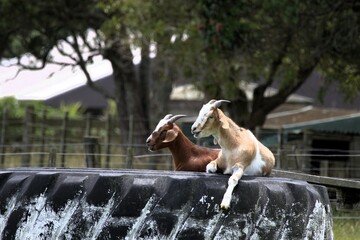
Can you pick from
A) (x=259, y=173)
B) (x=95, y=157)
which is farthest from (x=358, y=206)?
(x=95, y=157)

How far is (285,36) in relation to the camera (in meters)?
18.8

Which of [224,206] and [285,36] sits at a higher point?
[224,206]

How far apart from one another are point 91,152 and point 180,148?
8324mm

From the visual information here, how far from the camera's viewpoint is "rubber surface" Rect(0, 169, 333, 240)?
443 centimetres

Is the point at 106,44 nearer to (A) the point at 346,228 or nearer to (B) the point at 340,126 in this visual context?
(B) the point at 340,126

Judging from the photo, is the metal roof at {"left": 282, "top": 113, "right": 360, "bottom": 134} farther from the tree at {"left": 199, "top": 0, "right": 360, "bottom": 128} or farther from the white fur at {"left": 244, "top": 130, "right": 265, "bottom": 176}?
the white fur at {"left": 244, "top": 130, "right": 265, "bottom": 176}

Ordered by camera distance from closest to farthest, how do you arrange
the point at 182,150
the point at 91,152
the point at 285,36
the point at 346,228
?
the point at 182,150
the point at 346,228
the point at 91,152
the point at 285,36

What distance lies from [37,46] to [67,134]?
346 cm

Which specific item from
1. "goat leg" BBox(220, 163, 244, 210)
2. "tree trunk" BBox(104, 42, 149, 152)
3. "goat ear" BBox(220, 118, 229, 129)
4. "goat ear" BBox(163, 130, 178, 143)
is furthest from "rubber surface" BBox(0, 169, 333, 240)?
"tree trunk" BBox(104, 42, 149, 152)

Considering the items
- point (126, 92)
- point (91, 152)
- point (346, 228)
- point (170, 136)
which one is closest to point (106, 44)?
point (126, 92)

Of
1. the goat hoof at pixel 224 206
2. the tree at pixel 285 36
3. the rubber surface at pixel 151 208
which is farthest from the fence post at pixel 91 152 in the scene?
the goat hoof at pixel 224 206

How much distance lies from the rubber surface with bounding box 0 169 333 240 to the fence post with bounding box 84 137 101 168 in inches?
329

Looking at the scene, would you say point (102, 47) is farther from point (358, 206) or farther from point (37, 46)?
point (358, 206)

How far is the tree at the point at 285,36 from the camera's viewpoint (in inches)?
696
